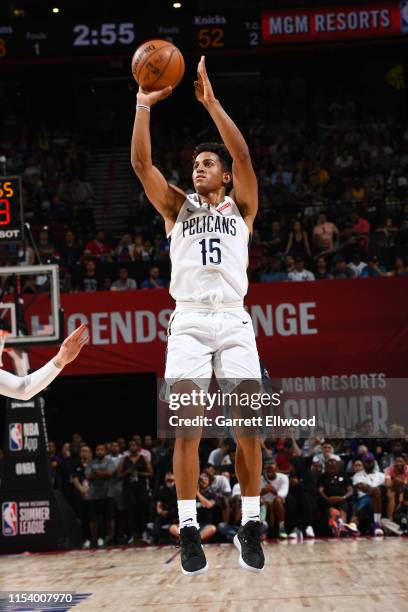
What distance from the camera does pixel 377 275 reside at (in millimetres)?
16078

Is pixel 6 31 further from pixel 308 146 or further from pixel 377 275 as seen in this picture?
pixel 377 275

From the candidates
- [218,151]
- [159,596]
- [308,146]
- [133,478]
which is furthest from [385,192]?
[218,151]

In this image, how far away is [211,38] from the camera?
2088cm

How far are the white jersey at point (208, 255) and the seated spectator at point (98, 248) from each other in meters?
11.6

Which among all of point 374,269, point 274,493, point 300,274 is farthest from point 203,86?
point 374,269

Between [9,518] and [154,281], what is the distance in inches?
184

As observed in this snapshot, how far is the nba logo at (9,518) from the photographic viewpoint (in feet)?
48.1

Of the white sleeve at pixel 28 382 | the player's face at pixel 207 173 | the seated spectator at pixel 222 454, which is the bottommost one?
the seated spectator at pixel 222 454

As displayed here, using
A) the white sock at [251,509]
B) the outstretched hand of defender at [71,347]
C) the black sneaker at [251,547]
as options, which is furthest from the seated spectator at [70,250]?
the black sneaker at [251,547]

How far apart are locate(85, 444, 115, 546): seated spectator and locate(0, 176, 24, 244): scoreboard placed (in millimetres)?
4135

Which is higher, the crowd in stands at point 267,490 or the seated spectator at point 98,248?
the seated spectator at point 98,248

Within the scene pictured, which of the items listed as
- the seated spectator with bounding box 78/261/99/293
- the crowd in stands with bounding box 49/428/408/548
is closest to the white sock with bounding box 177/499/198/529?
the crowd in stands with bounding box 49/428/408/548

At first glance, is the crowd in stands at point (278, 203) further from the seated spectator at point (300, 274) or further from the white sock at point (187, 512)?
the white sock at point (187, 512)
